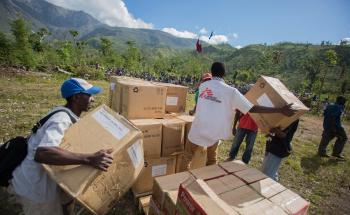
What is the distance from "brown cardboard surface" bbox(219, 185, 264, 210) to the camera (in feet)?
5.61

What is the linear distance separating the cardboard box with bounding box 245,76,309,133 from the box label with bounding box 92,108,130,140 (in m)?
1.79

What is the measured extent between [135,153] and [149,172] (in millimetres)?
1289

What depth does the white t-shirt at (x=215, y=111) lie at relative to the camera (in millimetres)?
2701

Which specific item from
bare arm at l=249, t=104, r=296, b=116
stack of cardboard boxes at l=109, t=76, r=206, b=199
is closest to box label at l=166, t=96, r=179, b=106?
stack of cardboard boxes at l=109, t=76, r=206, b=199

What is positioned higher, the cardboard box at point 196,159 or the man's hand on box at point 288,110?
the man's hand on box at point 288,110

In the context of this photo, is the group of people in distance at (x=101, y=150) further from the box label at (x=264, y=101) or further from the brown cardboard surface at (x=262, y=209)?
the brown cardboard surface at (x=262, y=209)

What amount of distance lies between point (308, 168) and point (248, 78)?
59422 mm

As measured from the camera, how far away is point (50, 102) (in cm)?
827

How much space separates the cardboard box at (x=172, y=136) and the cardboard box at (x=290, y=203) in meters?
1.43

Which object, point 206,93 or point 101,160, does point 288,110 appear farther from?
point 101,160

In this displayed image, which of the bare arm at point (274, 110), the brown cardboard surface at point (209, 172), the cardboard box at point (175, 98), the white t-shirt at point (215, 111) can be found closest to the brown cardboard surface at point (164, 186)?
the brown cardboard surface at point (209, 172)

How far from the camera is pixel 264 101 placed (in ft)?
8.95

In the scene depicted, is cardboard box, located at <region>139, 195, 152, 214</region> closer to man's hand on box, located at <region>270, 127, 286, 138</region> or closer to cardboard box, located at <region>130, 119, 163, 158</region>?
cardboard box, located at <region>130, 119, 163, 158</region>

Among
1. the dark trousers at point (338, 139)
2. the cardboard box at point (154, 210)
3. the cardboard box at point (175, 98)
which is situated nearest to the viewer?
the cardboard box at point (154, 210)
